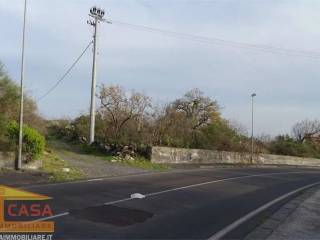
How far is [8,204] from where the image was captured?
1323cm

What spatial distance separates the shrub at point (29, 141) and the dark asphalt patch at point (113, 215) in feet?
38.3

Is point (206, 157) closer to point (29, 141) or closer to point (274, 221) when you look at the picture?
point (29, 141)

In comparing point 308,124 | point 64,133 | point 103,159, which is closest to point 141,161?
point 103,159

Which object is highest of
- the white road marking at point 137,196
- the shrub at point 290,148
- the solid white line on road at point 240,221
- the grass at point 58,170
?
the shrub at point 290,148

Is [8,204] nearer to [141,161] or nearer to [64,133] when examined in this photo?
[141,161]

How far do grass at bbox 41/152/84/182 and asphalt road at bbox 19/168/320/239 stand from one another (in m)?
1.69

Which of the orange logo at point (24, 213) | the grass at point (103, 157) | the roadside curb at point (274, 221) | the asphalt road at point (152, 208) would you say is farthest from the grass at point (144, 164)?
the orange logo at point (24, 213)

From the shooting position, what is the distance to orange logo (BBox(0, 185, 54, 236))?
10289 mm

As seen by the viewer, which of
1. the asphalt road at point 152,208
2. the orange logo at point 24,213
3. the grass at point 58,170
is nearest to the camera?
the orange logo at point 24,213

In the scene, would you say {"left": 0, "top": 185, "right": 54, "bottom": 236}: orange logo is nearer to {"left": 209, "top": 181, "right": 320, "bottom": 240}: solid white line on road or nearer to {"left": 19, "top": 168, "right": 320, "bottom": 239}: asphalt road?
{"left": 19, "top": 168, "right": 320, "bottom": 239}: asphalt road

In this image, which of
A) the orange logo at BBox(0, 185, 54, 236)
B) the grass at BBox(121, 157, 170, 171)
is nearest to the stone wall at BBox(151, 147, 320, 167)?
the grass at BBox(121, 157, 170, 171)

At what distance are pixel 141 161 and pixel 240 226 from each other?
2288 cm

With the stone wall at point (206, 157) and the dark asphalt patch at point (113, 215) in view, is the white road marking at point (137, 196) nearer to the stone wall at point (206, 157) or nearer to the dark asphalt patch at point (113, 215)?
the dark asphalt patch at point (113, 215)

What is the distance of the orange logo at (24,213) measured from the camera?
33.8 ft
